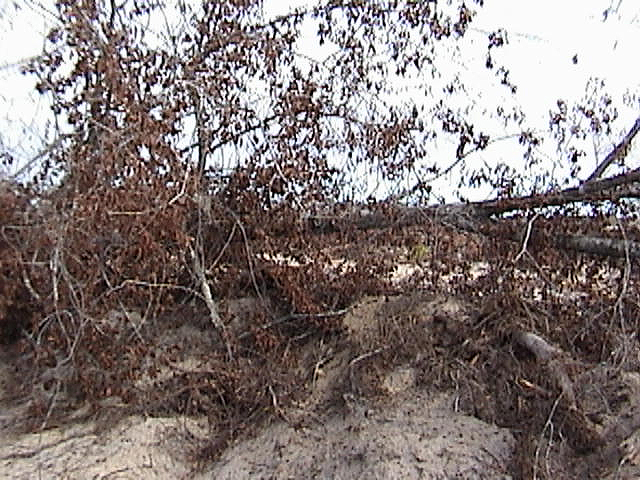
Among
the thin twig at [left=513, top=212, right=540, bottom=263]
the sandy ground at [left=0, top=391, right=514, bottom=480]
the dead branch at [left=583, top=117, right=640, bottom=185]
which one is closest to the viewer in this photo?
the sandy ground at [left=0, top=391, right=514, bottom=480]

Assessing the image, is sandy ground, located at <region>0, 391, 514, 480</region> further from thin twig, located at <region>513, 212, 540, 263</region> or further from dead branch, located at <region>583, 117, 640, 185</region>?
dead branch, located at <region>583, 117, 640, 185</region>

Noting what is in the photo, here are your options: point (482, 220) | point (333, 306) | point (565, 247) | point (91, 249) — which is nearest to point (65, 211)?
point (91, 249)

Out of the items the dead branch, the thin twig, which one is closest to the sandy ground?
the thin twig

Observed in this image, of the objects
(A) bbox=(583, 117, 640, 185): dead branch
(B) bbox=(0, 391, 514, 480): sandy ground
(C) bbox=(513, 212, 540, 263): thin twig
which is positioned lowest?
(B) bbox=(0, 391, 514, 480): sandy ground

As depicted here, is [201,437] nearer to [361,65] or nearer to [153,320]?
[153,320]

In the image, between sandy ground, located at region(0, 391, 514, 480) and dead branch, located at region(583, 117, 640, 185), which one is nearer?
sandy ground, located at region(0, 391, 514, 480)

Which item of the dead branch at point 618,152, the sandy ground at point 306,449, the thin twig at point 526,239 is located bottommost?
the sandy ground at point 306,449

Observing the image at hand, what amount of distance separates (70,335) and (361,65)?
10.4 feet

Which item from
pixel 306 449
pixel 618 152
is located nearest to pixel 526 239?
pixel 618 152

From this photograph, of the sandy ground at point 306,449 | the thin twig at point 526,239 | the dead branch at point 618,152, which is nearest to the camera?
the sandy ground at point 306,449

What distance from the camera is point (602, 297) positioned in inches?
269

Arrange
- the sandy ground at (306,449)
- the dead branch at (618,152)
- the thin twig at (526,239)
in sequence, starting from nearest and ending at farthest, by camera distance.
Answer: the sandy ground at (306,449) < the thin twig at (526,239) < the dead branch at (618,152)

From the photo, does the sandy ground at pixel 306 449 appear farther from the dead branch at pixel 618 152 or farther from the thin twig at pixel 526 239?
the dead branch at pixel 618 152

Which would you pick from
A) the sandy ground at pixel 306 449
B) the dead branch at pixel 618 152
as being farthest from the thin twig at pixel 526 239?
the sandy ground at pixel 306 449
